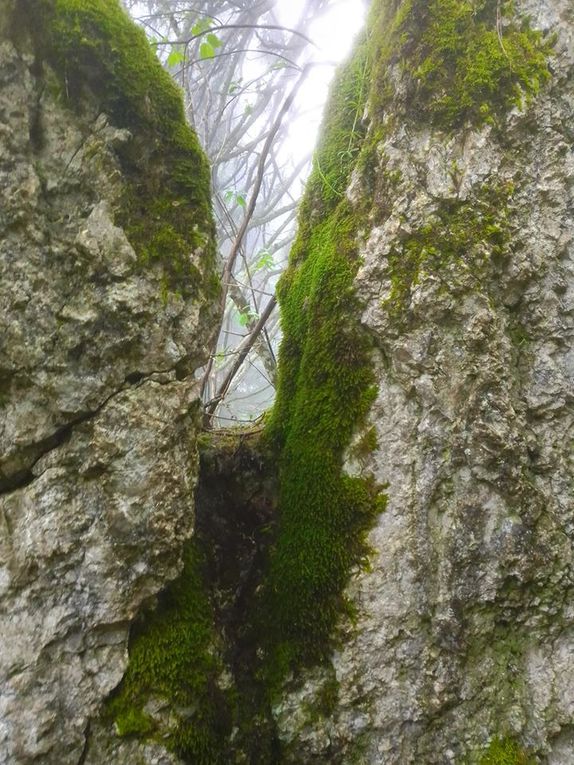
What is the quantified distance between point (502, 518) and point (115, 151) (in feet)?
6.43

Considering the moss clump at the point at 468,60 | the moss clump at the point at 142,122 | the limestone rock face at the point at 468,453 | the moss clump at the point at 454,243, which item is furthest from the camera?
the moss clump at the point at 468,60

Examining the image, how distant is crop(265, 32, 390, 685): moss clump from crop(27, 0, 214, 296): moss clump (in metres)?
0.52

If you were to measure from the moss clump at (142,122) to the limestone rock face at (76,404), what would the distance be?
20 millimetres

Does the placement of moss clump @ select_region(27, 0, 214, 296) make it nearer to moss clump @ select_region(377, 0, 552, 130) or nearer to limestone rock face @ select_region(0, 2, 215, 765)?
limestone rock face @ select_region(0, 2, 215, 765)

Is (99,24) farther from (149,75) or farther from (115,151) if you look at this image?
(115,151)

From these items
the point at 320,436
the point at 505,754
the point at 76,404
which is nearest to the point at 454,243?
the point at 320,436

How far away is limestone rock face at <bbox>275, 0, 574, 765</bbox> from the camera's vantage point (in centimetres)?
169

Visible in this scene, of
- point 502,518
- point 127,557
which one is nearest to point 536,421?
point 502,518

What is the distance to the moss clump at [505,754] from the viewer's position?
1626 millimetres

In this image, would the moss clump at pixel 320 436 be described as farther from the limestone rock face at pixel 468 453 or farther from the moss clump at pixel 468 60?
the moss clump at pixel 468 60

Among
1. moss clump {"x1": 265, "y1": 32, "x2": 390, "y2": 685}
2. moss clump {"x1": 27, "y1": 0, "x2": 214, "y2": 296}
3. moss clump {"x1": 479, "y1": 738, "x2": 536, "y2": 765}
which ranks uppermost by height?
moss clump {"x1": 27, "y1": 0, "x2": 214, "y2": 296}

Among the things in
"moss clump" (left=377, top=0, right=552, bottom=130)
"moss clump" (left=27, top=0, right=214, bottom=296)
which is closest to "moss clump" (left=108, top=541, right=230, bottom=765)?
"moss clump" (left=27, top=0, right=214, bottom=296)

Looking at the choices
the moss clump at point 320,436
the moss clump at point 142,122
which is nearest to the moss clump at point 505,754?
the moss clump at point 320,436

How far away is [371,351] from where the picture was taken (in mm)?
2029
